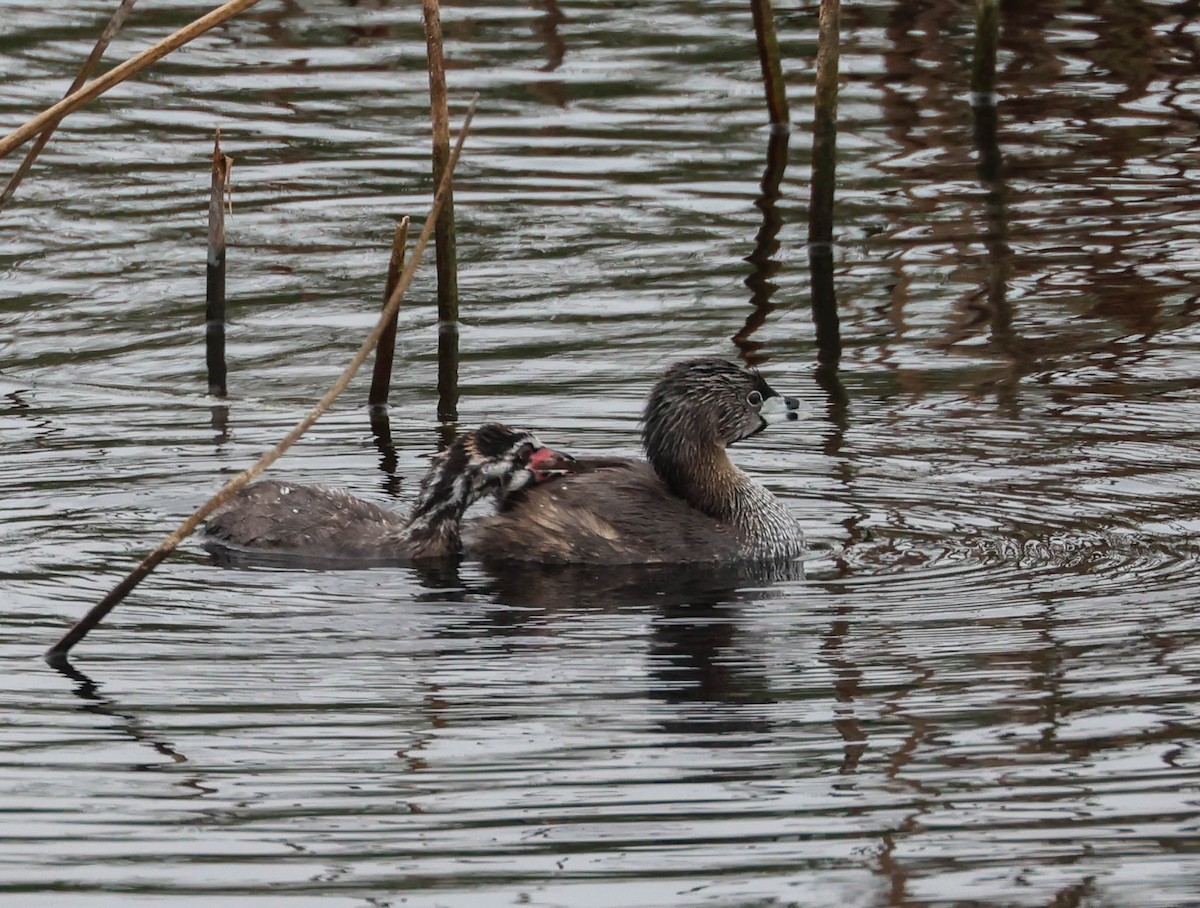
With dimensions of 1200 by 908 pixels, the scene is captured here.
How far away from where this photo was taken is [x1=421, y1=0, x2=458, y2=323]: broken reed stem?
1030 cm

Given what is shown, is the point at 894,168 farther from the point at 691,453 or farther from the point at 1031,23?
the point at 691,453

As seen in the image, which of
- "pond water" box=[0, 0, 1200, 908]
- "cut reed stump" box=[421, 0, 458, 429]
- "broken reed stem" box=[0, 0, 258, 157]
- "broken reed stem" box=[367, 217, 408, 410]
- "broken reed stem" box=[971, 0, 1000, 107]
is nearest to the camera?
"pond water" box=[0, 0, 1200, 908]

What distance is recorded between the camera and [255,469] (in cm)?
684

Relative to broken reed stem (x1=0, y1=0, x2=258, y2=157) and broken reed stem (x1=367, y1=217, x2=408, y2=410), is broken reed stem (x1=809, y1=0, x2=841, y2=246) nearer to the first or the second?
broken reed stem (x1=367, y1=217, x2=408, y2=410)

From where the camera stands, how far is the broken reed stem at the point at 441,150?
406 inches

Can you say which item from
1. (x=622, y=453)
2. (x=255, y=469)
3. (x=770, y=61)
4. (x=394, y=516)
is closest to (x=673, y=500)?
(x=622, y=453)

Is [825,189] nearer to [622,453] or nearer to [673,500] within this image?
[622,453]

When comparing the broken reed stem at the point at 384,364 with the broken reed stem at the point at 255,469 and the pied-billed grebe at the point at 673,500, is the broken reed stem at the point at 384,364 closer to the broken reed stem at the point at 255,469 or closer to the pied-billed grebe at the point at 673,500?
the pied-billed grebe at the point at 673,500

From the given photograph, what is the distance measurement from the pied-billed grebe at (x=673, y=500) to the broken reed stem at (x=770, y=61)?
551 centimetres

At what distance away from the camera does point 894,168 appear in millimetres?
15469

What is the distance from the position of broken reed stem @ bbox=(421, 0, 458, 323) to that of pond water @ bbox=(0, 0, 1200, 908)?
449mm

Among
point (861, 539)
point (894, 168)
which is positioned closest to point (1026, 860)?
point (861, 539)

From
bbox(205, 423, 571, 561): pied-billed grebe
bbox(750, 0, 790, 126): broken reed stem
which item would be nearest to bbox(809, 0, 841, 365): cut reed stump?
bbox(750, 0, 790, 126): broken reed stem

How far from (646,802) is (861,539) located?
320cm
